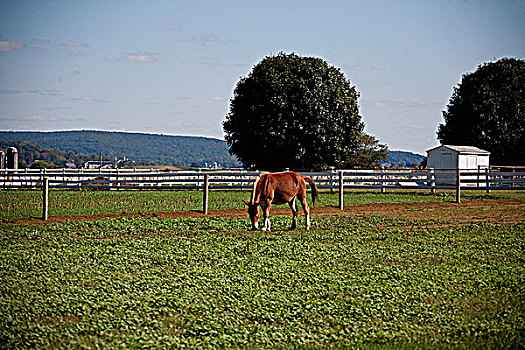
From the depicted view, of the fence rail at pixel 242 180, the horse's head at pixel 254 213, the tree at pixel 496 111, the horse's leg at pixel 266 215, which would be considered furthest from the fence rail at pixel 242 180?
the tree at pixel 496 111

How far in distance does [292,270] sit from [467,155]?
3935 centimetres

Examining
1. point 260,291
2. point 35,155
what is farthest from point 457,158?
point 35,155

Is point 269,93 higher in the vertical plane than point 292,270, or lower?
higher

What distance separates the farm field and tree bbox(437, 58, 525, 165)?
43.3 m

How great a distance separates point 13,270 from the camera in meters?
10.0

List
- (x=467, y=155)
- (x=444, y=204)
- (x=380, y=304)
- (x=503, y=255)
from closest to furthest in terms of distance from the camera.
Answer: (x=380, y=304)
(x=503, y=255)
(x=444, y=204)
(x=467, y=155)

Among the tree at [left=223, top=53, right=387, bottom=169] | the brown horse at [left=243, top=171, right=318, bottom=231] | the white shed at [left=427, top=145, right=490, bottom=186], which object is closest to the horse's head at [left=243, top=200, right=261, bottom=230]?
the brown horse at [left=243, top=171, right=318, bottom=231]

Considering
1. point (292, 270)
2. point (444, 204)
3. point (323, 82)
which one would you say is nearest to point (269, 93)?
point (323, 82)

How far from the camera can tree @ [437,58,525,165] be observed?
55.2 metres

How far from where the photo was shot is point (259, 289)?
29.2 feet

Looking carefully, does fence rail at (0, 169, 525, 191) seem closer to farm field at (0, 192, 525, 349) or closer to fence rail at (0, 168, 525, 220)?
fence rail at (0, 168, 525, 220)

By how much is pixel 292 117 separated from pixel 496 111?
22674 mm

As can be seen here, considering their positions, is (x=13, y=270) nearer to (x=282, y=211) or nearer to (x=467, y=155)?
(x=282, y=211)

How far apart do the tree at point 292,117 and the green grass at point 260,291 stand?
1240 inches
